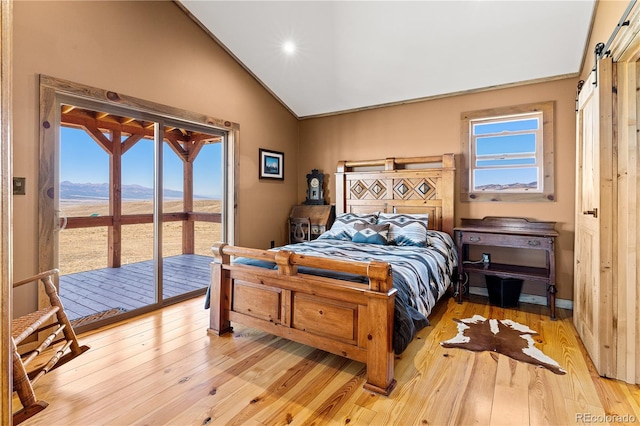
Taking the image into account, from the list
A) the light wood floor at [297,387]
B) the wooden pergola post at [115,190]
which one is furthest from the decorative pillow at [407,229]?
the wooden pergola post at [115,190]

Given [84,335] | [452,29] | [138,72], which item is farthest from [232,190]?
[452,29]

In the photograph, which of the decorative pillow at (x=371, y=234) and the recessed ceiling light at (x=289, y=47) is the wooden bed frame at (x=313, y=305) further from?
the recessed ceiling light at (x=289, y=47)

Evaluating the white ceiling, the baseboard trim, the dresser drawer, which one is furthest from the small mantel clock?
the baseboard trim

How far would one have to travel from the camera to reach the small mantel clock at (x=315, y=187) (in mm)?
5141

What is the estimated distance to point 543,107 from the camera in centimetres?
359

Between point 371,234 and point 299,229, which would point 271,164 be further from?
point 371,234

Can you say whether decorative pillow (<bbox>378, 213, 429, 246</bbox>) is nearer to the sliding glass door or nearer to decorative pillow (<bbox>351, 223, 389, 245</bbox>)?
decorative pillow (<bbox>351, 223, 389, 245</bbox>)

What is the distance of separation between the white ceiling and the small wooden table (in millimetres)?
1650

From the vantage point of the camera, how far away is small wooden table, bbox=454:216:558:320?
3211mm

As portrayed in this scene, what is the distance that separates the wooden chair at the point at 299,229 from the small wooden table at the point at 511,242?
7.10 feet

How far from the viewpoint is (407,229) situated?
3.56 m

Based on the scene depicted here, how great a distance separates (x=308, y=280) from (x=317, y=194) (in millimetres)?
2989

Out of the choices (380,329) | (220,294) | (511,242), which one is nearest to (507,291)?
(511,242)

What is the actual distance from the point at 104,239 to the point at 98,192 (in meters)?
0.55
